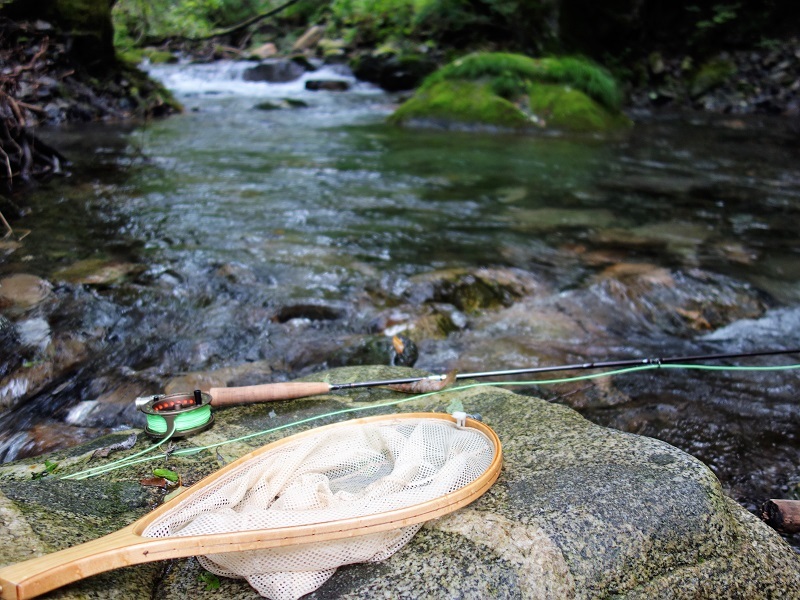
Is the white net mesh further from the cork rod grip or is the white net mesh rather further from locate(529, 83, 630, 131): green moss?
locate(529, 83, 630, 131): green moss

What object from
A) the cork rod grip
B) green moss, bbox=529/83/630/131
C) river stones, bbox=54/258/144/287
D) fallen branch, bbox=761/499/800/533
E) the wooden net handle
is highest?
the wooden net handle

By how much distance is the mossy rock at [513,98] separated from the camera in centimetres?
1352

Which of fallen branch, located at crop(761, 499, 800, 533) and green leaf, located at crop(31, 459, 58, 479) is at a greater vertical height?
green leaf, located at crop(31, 459, 58, 479)

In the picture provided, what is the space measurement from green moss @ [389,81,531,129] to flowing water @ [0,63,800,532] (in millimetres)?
2530

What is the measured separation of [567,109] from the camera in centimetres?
1367

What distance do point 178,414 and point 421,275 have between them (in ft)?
11.2

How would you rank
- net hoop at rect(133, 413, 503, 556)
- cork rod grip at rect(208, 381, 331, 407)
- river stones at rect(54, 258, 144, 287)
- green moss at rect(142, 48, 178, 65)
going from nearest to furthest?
net hoop at rect(133, 413, 503, 556) → cork rod grip at rect(208, 381, 331, 407) → river stones at rect(54, 258, 144, 287) → green moss at rect(142, 48, 178, 65)

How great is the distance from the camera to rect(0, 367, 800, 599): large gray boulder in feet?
6.44

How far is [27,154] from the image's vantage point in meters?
7.99

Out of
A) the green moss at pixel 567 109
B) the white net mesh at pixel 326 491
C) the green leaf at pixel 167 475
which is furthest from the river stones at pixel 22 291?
the green moss at pixel 567 109

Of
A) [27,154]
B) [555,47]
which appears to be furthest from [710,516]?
[555,47]

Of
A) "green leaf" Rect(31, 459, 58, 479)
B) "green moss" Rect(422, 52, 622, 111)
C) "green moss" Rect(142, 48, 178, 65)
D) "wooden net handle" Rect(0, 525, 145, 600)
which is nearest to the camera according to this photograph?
"wooden net handle" Rect(0, 525, 145, 600)

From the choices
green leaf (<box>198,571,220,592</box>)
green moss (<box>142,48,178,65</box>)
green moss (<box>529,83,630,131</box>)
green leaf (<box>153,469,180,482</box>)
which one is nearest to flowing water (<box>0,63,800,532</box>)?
green leaf (<box>153,469,180,482</box>)

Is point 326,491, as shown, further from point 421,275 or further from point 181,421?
point 421,275
